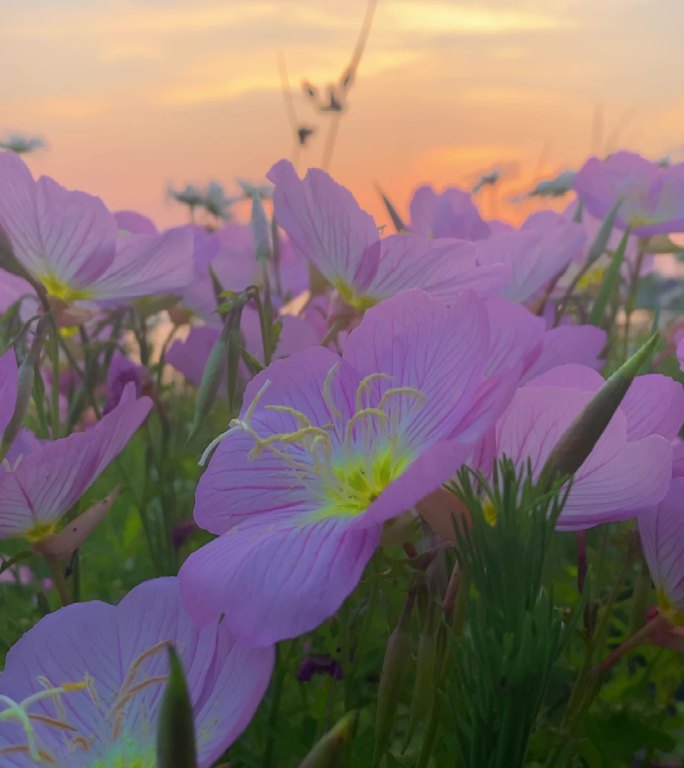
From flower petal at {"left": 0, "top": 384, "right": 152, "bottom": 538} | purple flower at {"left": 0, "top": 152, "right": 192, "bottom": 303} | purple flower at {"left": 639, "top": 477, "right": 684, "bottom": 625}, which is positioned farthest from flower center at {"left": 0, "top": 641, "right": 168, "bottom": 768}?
purple flower at {"left": 0, "top": 152, "right": 192, "bottom": 303}

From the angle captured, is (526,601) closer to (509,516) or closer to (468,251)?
(509,516)

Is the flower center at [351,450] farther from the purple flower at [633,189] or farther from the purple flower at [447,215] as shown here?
the purple flower at [633,189]

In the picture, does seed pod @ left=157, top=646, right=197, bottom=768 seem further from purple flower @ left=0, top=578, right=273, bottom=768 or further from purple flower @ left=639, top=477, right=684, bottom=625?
purple flower @ left=639, top=477, right=684, bottom=625

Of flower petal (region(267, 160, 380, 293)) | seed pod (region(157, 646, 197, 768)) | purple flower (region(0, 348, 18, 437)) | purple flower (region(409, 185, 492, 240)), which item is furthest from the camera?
purple flower (region(409, 185, 492, 240))

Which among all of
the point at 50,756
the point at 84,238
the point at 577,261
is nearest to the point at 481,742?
the point at 50,756

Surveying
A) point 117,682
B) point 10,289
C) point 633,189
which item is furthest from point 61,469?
→ point 633,189

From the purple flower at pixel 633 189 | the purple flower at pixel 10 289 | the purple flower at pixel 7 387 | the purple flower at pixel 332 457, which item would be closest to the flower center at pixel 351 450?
the purple flower at pixel 332 457
